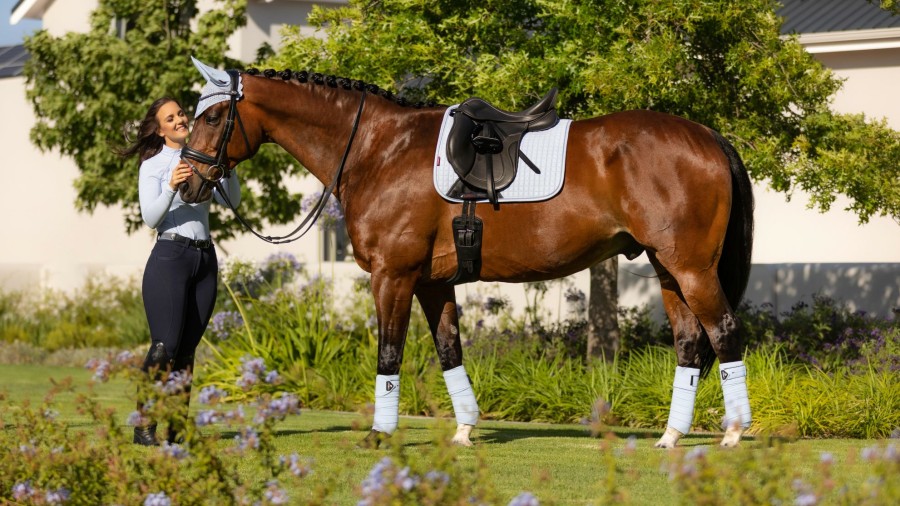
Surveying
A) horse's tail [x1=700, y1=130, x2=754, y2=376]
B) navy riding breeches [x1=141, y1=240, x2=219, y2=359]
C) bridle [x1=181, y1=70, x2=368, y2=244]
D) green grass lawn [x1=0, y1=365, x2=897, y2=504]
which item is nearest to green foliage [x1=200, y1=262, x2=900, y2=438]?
green grass lawn [x1=0, y1=365, x2=897, y2=504]

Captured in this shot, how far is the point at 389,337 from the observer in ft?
24.1

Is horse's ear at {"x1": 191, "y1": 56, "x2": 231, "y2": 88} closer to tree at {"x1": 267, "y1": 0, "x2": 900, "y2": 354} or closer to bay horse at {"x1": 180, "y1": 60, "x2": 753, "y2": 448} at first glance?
bay horse at {"x1": 180, "y1": 60, "x2": 753, "y2": 448}

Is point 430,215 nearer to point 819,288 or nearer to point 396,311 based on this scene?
point 396,311

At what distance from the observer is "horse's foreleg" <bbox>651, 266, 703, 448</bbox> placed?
24.4ft

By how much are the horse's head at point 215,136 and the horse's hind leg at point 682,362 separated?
263 centimetres

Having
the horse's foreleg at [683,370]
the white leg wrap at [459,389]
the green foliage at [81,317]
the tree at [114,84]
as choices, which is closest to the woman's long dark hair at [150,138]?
the white leg wrap at [459,389]

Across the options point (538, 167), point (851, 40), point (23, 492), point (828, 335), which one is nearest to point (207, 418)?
point (23, 492)

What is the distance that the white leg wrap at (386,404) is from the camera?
24.0 ft

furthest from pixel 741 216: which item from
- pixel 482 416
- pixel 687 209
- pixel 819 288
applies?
pixel 819 288

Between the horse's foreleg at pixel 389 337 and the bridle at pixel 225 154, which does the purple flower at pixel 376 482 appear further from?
the bridle at pixel 225 154

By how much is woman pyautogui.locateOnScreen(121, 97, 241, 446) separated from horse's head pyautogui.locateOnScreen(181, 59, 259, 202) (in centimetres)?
10

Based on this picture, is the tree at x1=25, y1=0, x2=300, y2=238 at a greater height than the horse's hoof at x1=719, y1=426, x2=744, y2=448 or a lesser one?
Result: greater

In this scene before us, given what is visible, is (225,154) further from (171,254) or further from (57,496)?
(57,496)

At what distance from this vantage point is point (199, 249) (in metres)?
7.63
